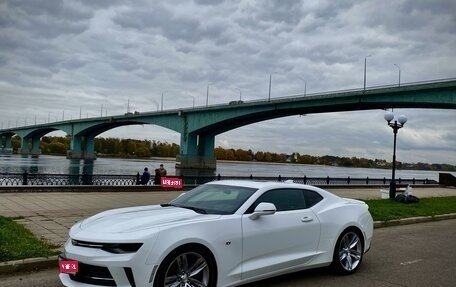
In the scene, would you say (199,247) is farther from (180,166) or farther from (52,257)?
(180,166)

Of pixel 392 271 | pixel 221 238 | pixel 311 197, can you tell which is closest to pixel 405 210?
pixel 392 271

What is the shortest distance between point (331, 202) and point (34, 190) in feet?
44.8

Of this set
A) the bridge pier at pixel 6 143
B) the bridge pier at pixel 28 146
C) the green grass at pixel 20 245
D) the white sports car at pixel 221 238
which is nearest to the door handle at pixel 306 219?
the white sports car at pixel 221 238

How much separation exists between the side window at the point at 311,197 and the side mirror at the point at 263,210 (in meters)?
1.10

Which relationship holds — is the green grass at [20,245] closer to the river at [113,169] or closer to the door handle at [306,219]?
the door handle at [306,219]

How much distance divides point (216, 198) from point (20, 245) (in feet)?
11.2

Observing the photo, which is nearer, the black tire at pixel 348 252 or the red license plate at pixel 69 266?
the red license plate at pixel 69 266

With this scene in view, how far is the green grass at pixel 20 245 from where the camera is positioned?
6539mm

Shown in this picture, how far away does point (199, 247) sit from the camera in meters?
4.87

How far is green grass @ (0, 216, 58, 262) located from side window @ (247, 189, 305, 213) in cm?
342

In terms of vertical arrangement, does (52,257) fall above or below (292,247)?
below

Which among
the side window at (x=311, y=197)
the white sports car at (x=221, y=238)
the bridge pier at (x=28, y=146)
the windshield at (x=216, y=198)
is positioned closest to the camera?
the white sports car at (x=221, y=238)

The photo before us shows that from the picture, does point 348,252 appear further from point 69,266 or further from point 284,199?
point 69,266

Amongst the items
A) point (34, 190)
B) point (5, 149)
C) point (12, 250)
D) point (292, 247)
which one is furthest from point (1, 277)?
point (5, 149)
